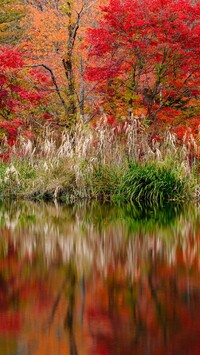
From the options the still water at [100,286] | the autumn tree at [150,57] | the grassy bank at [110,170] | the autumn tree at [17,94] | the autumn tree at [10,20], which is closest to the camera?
the still water at [100,286]

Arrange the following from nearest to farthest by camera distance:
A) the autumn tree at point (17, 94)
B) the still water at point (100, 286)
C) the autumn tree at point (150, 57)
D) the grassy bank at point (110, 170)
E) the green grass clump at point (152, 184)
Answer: the still water at point (100, 286)
the green grass clump at point (152, 184)
the grassy bank at point (110, 170)
the autumn tree at point (150, 57)
the autumn tree at point (17, 94)

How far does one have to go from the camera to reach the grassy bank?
42.1ft

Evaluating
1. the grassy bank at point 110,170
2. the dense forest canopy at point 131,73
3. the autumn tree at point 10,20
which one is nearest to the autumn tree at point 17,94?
the dense forest canopy at point 131,73

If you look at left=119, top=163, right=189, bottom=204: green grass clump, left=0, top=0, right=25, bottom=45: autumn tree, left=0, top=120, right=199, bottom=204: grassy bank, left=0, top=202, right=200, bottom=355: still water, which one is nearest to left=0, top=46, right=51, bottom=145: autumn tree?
left=0, top=120, right=199, bottom=204: grassy bank

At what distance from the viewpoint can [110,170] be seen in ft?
43.3

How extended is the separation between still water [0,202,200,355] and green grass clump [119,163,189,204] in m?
2.41

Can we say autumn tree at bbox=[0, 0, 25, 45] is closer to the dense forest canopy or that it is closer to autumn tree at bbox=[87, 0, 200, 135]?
the dense forest canopy

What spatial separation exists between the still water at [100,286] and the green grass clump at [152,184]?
2406mm

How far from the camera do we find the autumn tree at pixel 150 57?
14039 mm

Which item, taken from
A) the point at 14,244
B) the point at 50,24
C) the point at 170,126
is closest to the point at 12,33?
the point at 50,24

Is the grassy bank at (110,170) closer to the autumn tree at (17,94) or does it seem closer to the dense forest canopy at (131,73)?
the dense forest canopy at (131,73)

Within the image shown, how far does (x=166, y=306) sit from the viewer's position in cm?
471

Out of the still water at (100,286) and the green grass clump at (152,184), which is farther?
the green grass clump at (152,184)

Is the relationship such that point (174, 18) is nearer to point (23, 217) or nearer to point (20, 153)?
point (20, 153)
